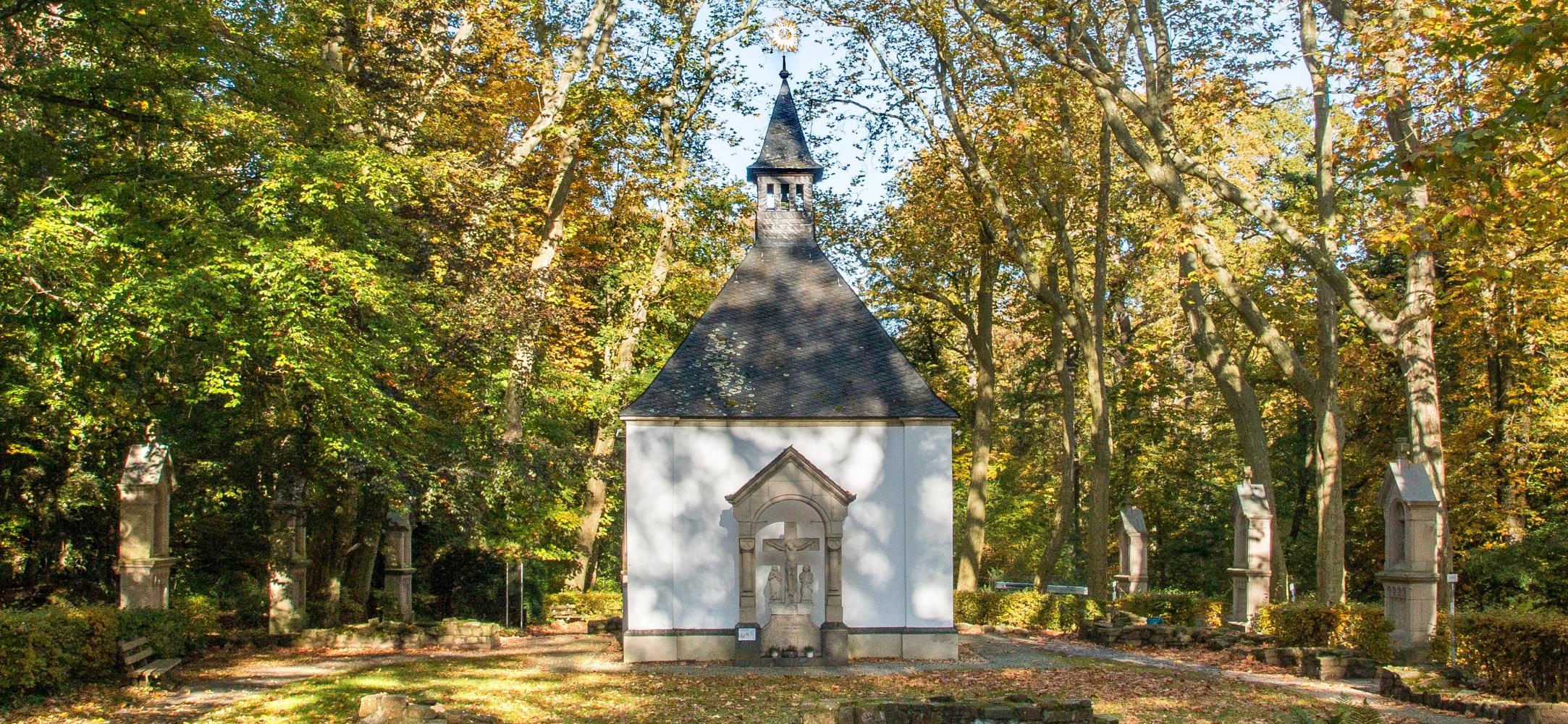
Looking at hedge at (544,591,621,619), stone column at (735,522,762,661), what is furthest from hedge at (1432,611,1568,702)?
hedge at (544,591,621,619)

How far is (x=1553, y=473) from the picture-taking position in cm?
2944

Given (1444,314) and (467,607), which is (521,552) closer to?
(467,607)

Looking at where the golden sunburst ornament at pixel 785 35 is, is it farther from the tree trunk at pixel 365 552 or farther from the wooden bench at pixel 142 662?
the wooden bench at pixel 142 662

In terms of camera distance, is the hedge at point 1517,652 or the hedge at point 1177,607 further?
the hedge at point 1177,607

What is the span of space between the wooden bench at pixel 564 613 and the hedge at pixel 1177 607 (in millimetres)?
12036

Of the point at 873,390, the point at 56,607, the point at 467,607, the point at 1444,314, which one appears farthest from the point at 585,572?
the point at 1444,314

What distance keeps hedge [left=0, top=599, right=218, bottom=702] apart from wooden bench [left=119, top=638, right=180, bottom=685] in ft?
0.56

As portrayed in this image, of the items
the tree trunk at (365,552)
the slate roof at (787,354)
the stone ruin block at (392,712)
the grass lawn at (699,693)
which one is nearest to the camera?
the stone ruin block at (392,712)

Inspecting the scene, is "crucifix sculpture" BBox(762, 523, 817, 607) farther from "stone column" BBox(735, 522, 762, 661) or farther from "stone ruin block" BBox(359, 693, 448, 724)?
"stone ruin block" BBox(359, 693, 448, 724)

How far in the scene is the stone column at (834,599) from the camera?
822 inches

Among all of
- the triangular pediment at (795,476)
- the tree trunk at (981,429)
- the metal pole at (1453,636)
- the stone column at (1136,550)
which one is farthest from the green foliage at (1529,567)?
the triangular pediment at (795,476)

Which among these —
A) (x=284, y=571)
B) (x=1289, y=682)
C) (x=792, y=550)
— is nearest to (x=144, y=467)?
(x=284, y=571)

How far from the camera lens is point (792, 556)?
837 inches

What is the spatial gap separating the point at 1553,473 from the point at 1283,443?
9545mm
